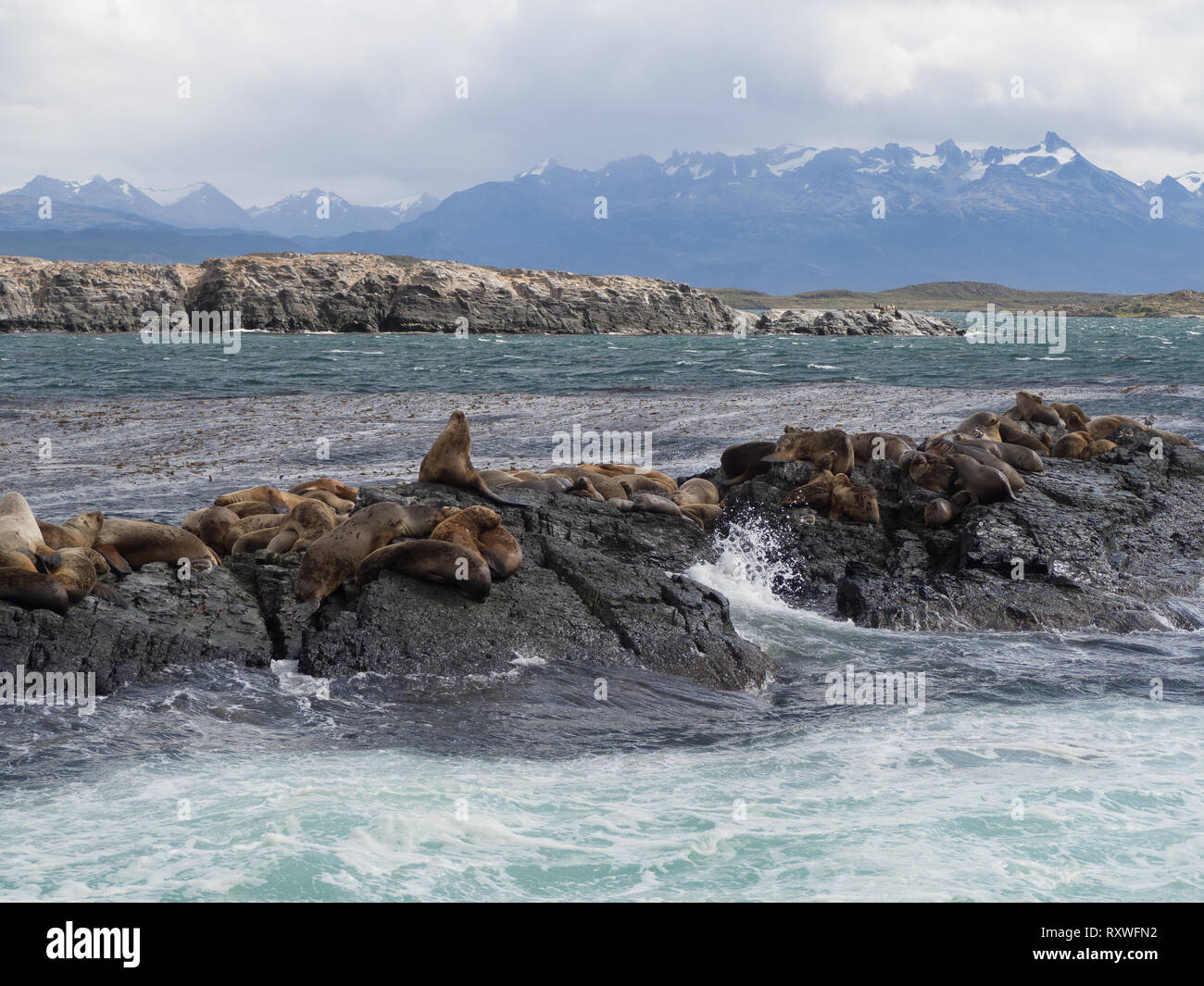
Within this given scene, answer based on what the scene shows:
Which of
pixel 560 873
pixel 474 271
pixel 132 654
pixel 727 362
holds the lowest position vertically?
pixel 560 873

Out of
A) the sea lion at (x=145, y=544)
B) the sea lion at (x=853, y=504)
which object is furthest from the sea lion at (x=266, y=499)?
the sea lion at (x=853, y=504)

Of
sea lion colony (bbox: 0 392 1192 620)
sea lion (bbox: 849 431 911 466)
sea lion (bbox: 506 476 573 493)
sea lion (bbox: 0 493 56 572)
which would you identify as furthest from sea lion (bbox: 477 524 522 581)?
sea lion (bbox: 849 431 911 466)

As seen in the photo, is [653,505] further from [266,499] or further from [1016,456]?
[1016,456]

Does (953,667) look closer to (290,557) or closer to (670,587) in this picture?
(670,587)

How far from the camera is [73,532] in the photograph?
10.0 metres

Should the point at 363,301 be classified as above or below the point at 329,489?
above

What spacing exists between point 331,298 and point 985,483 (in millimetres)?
109257

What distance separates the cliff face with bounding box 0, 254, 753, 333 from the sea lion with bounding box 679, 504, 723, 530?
103m

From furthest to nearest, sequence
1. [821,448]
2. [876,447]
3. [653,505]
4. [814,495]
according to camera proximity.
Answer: [876,447] < [821,448] < [814,495] < [653,505]

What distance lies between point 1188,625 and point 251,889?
9.59 meters

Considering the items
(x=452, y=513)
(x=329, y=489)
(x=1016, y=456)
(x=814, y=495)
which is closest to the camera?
(x=452, y=513)

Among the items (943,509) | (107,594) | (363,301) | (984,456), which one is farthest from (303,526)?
(363,301)

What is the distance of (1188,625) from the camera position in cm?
1148
